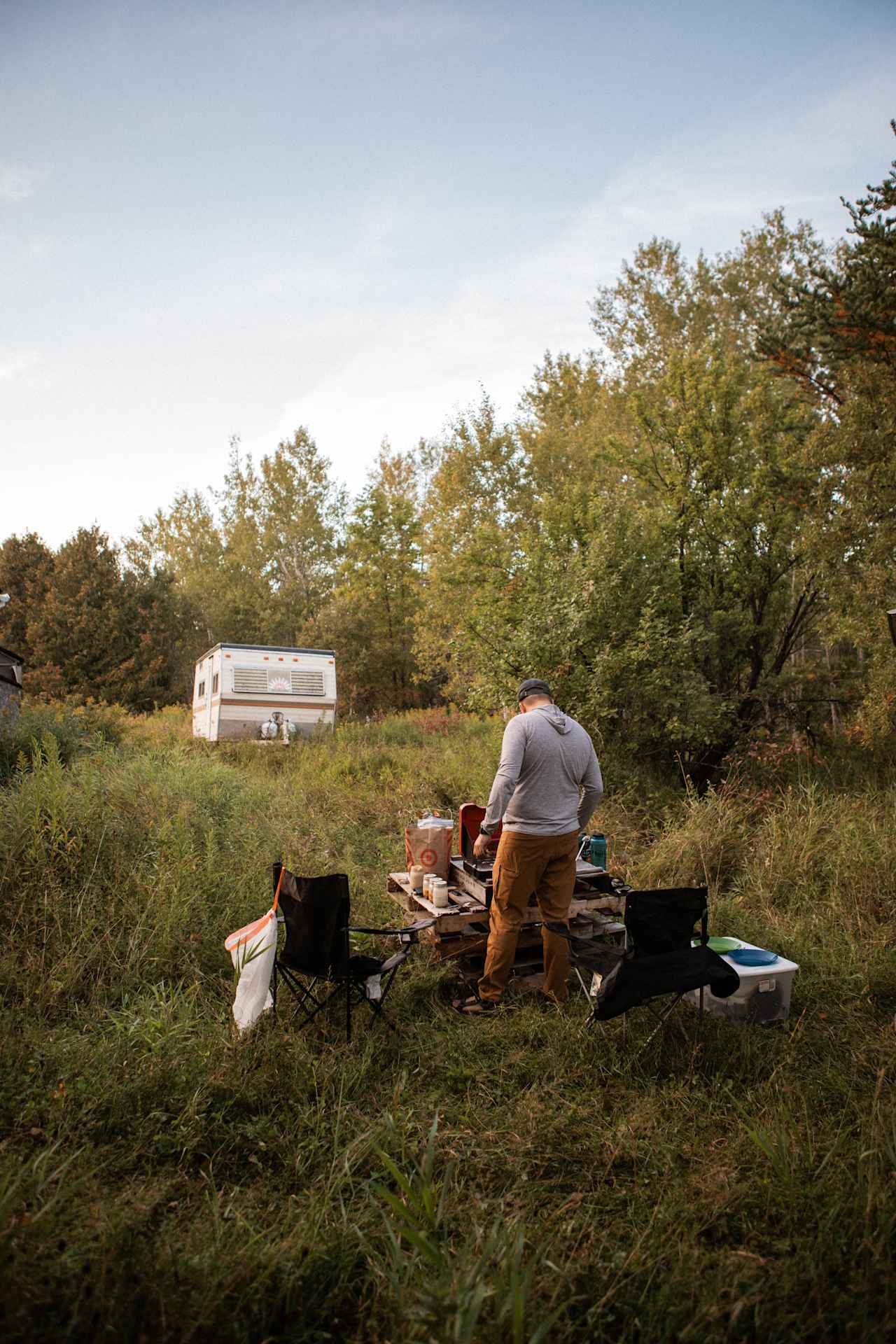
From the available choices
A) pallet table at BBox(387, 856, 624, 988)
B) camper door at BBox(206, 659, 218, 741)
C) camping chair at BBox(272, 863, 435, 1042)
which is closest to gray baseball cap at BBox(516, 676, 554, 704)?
pallet table at BBox(387, 856, 624, 988)

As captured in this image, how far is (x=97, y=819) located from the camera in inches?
216

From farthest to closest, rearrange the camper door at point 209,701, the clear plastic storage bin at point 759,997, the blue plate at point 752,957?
the camper door at point 209,701 < the blue plate at point 752,957 < the clear plastic storage bin at point 759,997

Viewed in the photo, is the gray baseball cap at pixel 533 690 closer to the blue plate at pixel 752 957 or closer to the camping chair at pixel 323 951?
the camping chair at pixel 323 951

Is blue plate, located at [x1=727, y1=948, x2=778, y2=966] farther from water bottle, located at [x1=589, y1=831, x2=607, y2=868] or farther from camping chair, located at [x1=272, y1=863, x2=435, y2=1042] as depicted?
camping chair, located at [x1=272, y1=863, x2=435, y2=1042]

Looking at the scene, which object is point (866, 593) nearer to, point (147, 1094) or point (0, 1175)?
Result: point (147, 1094)

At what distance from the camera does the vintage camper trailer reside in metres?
13.3

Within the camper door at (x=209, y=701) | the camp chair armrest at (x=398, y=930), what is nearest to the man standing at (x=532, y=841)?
the camp chair armrest at (x=398, y=930)

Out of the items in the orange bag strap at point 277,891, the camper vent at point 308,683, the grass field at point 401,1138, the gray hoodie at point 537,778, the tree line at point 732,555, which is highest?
the tree line at point 732,555

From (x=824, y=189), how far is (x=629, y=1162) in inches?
416

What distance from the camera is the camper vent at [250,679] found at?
13352 millimetres

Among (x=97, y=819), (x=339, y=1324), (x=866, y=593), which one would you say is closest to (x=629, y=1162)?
(x=339, y=1324)

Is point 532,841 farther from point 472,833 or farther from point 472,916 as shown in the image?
point 472,833

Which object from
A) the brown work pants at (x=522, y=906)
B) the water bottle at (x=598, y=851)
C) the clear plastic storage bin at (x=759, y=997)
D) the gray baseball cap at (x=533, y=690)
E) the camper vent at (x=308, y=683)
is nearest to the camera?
the clear plastic storage bin at (x=759, y=997)

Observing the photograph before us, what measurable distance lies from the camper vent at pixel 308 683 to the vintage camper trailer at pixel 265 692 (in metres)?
0.01
